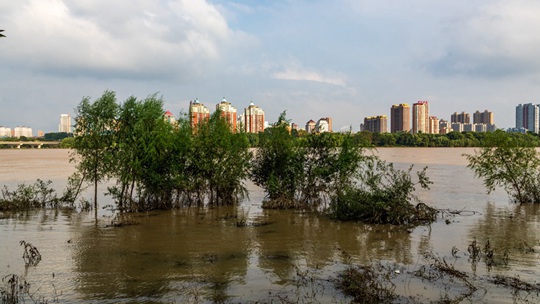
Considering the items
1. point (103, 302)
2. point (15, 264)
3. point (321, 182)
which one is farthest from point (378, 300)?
point (321, 182)

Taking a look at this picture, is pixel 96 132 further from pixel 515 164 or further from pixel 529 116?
pixel 529 116

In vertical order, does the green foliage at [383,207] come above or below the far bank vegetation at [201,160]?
below

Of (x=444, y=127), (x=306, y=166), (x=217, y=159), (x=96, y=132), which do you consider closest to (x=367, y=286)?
(x=306, y=166)

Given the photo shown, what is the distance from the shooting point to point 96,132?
61.9 feet

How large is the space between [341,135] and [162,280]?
12.8m

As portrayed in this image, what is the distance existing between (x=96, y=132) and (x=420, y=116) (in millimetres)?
148603

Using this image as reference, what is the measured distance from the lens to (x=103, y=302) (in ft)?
26.2

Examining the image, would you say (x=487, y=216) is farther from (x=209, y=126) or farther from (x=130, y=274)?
(x=130, y=274)

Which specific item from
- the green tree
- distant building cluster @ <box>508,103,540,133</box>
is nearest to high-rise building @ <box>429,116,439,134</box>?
distant building cluster @ <box>508,103,540,133</box>

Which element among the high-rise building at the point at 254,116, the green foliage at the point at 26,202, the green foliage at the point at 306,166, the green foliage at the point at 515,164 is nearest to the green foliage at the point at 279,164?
the green foliage at the point at 306,166

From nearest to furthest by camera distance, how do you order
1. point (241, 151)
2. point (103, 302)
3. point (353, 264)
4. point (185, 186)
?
point (103, 302)
point (353, 264)
point (185, 186)
point (241, 151)

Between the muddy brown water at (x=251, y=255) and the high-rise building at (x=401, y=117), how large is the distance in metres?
139

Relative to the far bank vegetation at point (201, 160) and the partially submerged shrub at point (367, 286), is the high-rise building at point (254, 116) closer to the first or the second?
the far bank vegetation at point (201, 160)

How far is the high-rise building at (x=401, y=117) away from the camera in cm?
15275
